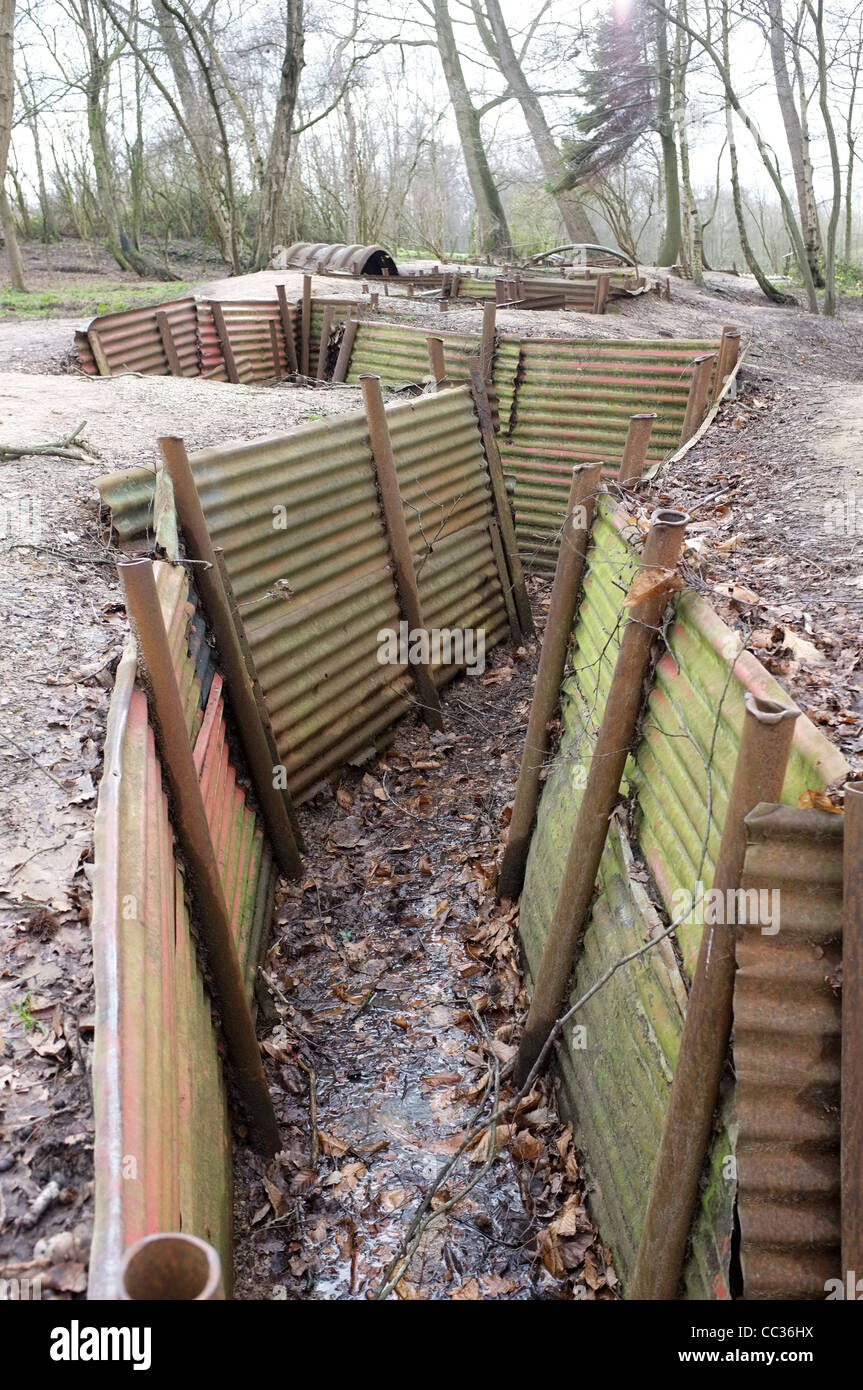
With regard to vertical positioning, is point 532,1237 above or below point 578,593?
below

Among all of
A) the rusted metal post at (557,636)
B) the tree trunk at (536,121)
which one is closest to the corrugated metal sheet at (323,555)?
the rusted metal post at (557,636)

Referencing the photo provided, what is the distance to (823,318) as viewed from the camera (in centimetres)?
2114

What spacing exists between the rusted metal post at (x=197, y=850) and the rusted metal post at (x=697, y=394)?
6.44 meters

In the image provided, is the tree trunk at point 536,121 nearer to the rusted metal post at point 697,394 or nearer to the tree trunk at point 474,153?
the tree trunk at point 474,153

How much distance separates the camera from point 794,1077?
2.30m

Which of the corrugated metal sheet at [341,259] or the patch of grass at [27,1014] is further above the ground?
the corrugated metal sheet at [341,259]

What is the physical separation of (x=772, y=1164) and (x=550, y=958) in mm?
1772

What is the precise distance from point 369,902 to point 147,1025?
3164mm

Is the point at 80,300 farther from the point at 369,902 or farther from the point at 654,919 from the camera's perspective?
the point at 654,919

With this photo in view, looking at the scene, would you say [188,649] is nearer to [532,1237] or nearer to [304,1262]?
[304,1262]

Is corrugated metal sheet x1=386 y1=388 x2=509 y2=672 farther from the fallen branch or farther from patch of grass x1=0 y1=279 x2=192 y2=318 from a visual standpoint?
patch of grass x1=0 y1=279 x2=192 y2=318

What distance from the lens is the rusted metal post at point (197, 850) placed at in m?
3.12
